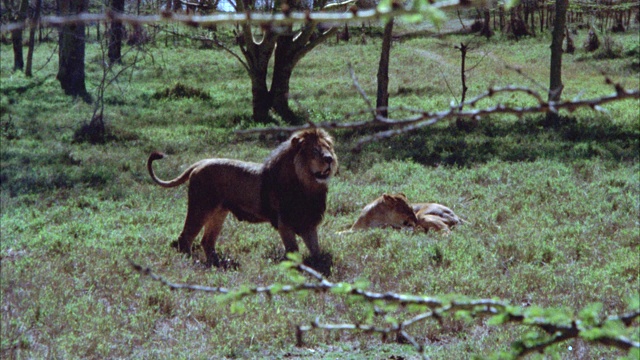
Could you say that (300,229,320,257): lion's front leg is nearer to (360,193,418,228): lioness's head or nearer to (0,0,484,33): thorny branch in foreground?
(360,193,418,228): lioness's head

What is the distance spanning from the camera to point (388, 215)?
10195 millimetres

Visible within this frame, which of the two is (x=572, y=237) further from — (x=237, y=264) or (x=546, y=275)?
(x=237, y=264)

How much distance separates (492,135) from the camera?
56.6ft

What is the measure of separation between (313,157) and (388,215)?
230cm

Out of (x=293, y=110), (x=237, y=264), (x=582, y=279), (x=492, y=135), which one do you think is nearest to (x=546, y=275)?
(x=582, y=279)

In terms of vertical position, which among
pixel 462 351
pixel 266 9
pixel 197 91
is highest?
pixel 266 9

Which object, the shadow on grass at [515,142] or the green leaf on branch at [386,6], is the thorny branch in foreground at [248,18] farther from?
the shadow on grass at [515,142]

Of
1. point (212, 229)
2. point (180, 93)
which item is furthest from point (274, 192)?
point (180, 93)

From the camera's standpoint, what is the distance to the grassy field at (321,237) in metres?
6.10

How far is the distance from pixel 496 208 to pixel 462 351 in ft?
17.4

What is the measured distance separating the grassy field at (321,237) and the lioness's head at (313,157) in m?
0.89

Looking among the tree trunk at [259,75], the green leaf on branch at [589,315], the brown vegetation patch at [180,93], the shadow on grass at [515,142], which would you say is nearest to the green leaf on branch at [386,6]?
the green leaf on branch at [589,315]

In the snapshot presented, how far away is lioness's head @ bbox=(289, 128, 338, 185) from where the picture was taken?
321 inches

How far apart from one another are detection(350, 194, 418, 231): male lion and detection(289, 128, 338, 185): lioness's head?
2.01 meters
